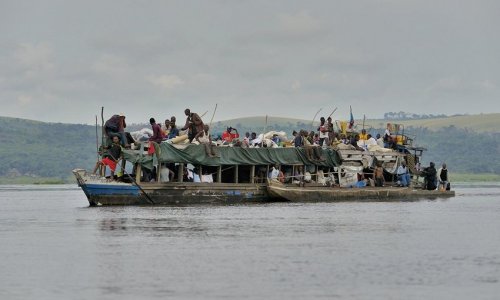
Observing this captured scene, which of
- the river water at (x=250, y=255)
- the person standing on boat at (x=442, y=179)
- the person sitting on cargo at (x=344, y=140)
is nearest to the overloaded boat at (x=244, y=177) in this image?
the person sitting on cargo at (x=344, y=140)

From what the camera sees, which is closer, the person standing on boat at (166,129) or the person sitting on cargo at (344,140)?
the person standing on boat at (166,129)

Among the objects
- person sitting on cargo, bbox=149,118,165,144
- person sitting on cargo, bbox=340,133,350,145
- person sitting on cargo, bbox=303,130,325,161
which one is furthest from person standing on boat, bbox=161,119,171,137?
person sitting on cargo, bbox=340,133,350,145

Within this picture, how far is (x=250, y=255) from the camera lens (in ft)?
90.8

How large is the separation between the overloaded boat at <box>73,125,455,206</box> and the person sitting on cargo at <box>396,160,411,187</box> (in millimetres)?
345

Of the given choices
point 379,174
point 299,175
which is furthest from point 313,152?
point 379,174

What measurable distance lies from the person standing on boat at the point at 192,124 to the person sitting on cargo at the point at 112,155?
119 inches

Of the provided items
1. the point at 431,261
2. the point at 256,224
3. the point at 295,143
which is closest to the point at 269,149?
the point at 295,143

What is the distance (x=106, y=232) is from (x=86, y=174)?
34.2 feet

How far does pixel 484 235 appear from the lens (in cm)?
3350

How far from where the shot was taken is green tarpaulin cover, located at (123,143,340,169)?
148 ft

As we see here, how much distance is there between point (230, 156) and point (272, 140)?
403 centimetres

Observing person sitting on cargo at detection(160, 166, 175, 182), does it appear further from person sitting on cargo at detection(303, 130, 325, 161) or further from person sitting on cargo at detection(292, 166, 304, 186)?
person sitting on cargo at detection(303, 130, 325, 161)

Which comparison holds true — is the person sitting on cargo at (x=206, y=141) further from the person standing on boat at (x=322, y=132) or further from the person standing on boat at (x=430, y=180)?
the person standing on boat at (x=430, y=180)

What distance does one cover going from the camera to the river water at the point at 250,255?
22.4 m
